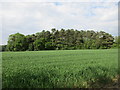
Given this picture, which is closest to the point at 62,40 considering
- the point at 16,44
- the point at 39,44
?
the point at 39,44

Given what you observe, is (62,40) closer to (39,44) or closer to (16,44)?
(39,44)

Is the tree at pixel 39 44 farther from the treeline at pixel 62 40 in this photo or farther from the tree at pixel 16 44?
the tree at pixel 16 44

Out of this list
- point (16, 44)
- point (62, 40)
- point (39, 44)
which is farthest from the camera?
point (62, 40)

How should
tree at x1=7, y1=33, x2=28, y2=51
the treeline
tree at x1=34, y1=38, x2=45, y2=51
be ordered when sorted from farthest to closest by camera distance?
tree at x1=34, y1=38, x2=45, y2=51 → the treeline → tree at x1=7, y1=33, x2=28, y2=51

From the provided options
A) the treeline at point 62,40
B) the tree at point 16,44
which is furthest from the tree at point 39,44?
the tree at point 16,44

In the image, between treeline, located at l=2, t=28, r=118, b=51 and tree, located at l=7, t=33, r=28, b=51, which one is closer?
tree, located at l=7, t=33, r=28, b=51

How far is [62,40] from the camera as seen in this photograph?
173ft

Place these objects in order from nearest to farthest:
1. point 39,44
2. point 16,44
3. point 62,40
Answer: point 16,44
point 39,44
point 62,40

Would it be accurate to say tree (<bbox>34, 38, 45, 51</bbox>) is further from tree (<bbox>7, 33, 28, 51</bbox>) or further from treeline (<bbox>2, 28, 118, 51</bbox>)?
tree (<bbox>7, 33, 28, 51</bbox>)

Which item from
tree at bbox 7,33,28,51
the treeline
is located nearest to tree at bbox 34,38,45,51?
the treeline

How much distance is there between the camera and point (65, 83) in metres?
3.69

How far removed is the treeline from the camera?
45.2m

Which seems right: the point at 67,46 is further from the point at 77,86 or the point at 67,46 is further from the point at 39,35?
the point at 77,86

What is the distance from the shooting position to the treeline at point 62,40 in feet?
148
